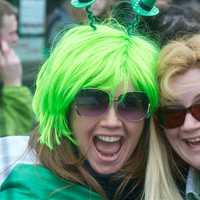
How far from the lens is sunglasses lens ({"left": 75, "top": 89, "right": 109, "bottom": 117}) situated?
2.49 metres

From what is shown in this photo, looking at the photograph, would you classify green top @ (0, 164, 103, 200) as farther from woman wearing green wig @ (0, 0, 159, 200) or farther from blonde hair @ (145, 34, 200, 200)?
blonde hair @ (145, 34, 200, 200)

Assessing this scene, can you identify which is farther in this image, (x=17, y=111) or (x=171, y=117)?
(x=17, y=111)

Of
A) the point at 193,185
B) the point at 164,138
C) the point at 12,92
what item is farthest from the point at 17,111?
the point at 193,185

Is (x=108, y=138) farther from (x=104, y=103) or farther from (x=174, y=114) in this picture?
(x=174, y=114)

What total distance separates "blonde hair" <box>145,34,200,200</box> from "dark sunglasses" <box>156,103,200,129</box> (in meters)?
0.04

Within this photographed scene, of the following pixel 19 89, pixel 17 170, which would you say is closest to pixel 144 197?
pixel 17 170

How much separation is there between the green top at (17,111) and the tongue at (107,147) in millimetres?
752

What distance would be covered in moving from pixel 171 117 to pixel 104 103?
0.25 metres

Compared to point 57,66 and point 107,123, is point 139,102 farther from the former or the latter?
point 57,66

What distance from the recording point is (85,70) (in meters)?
2.48

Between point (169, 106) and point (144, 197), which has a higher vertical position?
point (169, 106)

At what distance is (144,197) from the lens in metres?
2.68

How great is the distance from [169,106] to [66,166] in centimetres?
43

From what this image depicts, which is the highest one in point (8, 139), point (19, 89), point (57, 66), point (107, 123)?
point (57, 66)
